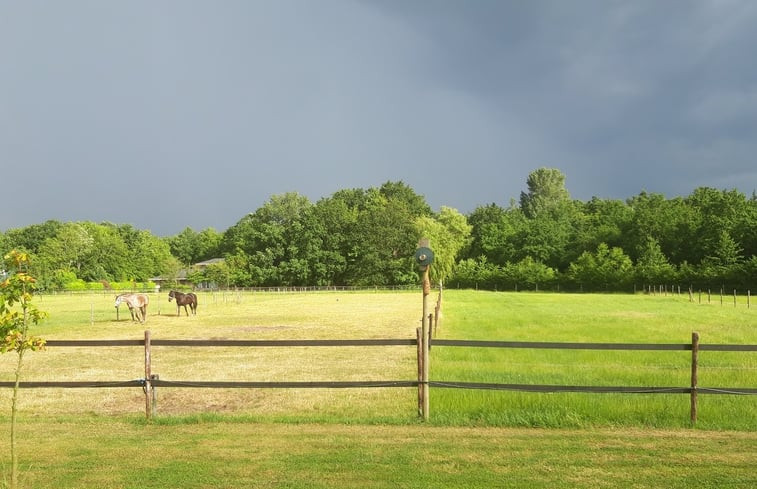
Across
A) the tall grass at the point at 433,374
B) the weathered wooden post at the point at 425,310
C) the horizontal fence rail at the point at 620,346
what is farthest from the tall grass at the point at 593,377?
the horizontal fence rail at the point at 620,346

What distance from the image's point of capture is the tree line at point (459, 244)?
271ft

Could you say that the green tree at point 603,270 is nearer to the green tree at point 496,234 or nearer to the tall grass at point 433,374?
the green tree at point 496,234

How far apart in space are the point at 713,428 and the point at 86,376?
14272 millimetres

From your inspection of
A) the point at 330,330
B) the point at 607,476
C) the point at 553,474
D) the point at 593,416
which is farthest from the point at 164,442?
the point at 330,330

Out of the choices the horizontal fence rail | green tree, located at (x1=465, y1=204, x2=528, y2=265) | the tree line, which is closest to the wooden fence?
the horizontal fence rail

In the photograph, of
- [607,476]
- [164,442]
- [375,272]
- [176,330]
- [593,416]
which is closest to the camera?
[607,476]

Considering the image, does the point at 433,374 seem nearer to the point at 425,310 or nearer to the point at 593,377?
the point at 593,377

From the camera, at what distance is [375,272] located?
102438 millimetres

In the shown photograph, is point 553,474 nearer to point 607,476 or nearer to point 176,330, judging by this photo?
point 607,476

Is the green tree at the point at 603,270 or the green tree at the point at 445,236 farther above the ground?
the green tree at the point at 445,236

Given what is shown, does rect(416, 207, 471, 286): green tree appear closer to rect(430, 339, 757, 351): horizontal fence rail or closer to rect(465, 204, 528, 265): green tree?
rect(465, 204, 528, 265): green tree

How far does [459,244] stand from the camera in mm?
104688

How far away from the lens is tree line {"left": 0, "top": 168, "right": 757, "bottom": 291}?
8269 cm

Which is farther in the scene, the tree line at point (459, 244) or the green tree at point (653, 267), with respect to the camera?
the tree line at point (459, 244)
